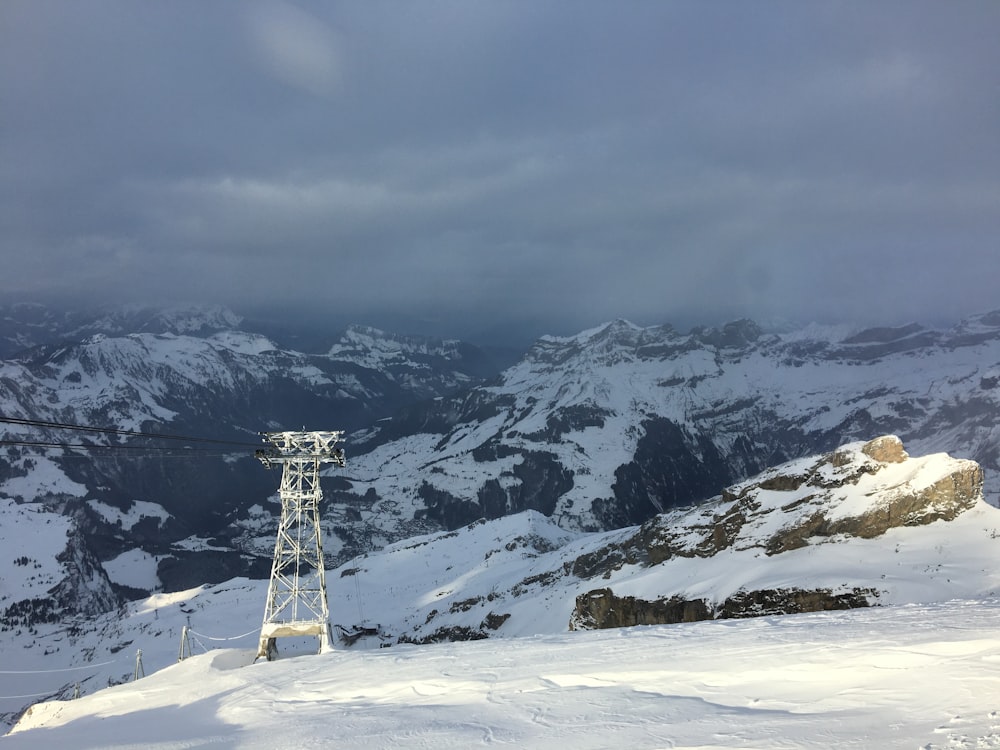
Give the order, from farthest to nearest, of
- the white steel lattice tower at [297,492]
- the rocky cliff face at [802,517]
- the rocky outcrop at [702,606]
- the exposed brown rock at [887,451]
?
the exposed brown rock at [887,451] → the rocky cliff face at [802,517] → the rocky outcrop at [702,606] → the white steel lattice tower at [297,492]

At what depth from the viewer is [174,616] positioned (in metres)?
130

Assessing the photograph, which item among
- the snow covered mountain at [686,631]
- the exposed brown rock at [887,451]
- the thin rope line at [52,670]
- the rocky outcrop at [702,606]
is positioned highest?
the exposed brown rock at [887,451]

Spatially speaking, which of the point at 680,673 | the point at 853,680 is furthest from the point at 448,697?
the point at 853,680

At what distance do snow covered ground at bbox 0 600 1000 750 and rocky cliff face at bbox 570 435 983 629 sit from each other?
2636 centimetres

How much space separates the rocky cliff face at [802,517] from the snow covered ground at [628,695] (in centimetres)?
2636

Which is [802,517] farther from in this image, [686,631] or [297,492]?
[297,492]

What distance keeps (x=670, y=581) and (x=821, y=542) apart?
1231cm

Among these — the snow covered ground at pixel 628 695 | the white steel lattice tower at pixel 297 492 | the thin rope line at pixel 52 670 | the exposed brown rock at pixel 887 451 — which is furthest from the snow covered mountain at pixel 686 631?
the white steel lattice tower at pixel 297 492

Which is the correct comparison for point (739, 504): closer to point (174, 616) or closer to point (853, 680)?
point (853, 680)

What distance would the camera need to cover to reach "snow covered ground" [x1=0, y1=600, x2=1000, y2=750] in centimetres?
1237

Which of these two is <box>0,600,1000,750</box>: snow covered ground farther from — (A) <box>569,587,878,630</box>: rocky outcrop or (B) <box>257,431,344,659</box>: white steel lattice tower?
(A) <box>569,587,878,630</box>: rocky outcrop

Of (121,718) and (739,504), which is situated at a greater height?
(739,504)

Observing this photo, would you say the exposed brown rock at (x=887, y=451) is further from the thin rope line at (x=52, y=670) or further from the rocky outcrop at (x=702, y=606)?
the thin rope line at (x=52, y=670)

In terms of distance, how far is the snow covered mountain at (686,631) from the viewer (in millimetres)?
14516
